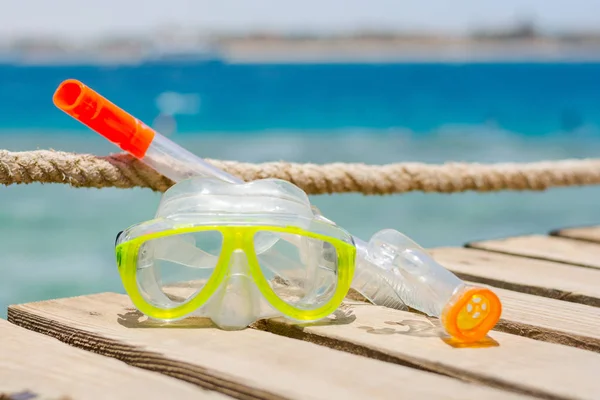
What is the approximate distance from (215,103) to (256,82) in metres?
5.23

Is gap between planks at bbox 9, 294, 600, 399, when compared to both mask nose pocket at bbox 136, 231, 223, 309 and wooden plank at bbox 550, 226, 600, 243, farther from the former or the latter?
wooden plank at bbox 550, 226, 600, 243

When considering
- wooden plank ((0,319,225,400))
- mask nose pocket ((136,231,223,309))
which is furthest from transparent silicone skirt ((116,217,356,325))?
wooden plank ((0,319,225,400))

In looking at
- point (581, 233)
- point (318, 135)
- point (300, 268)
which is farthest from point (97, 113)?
point (318, 135)

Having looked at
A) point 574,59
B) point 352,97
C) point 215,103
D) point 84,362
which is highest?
point 574,59

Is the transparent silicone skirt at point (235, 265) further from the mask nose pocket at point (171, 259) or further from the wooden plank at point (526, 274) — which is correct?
the wooden plank at point (526, 274)

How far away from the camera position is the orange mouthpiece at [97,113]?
117 cm

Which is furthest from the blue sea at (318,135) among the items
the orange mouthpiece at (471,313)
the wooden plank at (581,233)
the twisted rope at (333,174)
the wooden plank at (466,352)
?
the orange mouthpiece at (471,313)

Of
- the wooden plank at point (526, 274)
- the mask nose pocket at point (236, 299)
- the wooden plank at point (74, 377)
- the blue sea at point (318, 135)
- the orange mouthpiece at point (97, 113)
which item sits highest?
the blue sea at point (318, 135)

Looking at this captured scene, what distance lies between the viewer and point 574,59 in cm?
4100

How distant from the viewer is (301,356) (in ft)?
2.96

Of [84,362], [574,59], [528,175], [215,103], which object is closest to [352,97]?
[215,103]

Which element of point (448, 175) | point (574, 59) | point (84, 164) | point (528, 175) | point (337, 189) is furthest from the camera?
point (574, 59)

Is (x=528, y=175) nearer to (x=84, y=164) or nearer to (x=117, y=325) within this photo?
(x=84, y=164)

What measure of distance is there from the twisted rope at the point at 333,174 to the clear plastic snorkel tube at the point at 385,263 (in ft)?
0.34
